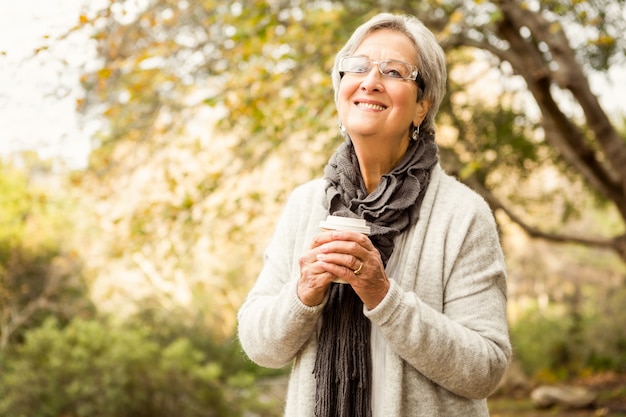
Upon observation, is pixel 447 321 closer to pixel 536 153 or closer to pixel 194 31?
pixel 194 31

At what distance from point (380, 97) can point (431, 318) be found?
603mm

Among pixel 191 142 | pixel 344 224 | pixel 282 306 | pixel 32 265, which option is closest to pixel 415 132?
pixel 344 224

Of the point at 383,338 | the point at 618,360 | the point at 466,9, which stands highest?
the point at 466,9

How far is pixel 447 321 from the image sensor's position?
1708 mm

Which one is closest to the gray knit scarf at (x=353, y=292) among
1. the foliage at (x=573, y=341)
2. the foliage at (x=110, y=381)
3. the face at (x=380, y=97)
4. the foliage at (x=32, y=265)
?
the face at (x=380, y=97)

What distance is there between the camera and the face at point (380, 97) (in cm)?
185

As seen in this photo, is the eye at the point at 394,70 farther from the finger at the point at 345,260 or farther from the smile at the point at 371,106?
the finger at the point at 345,260

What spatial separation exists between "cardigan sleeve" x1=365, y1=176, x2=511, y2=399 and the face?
0.26 metres

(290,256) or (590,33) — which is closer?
(290,256)

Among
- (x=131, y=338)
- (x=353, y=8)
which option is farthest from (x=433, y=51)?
(x=131, y=338)

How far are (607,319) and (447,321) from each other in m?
10.2

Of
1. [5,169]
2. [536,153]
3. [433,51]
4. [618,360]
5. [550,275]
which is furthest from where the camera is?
[550,275]

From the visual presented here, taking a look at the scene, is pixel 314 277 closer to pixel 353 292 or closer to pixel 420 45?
pixel 353 292

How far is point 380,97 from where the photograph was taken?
73.4 inches
